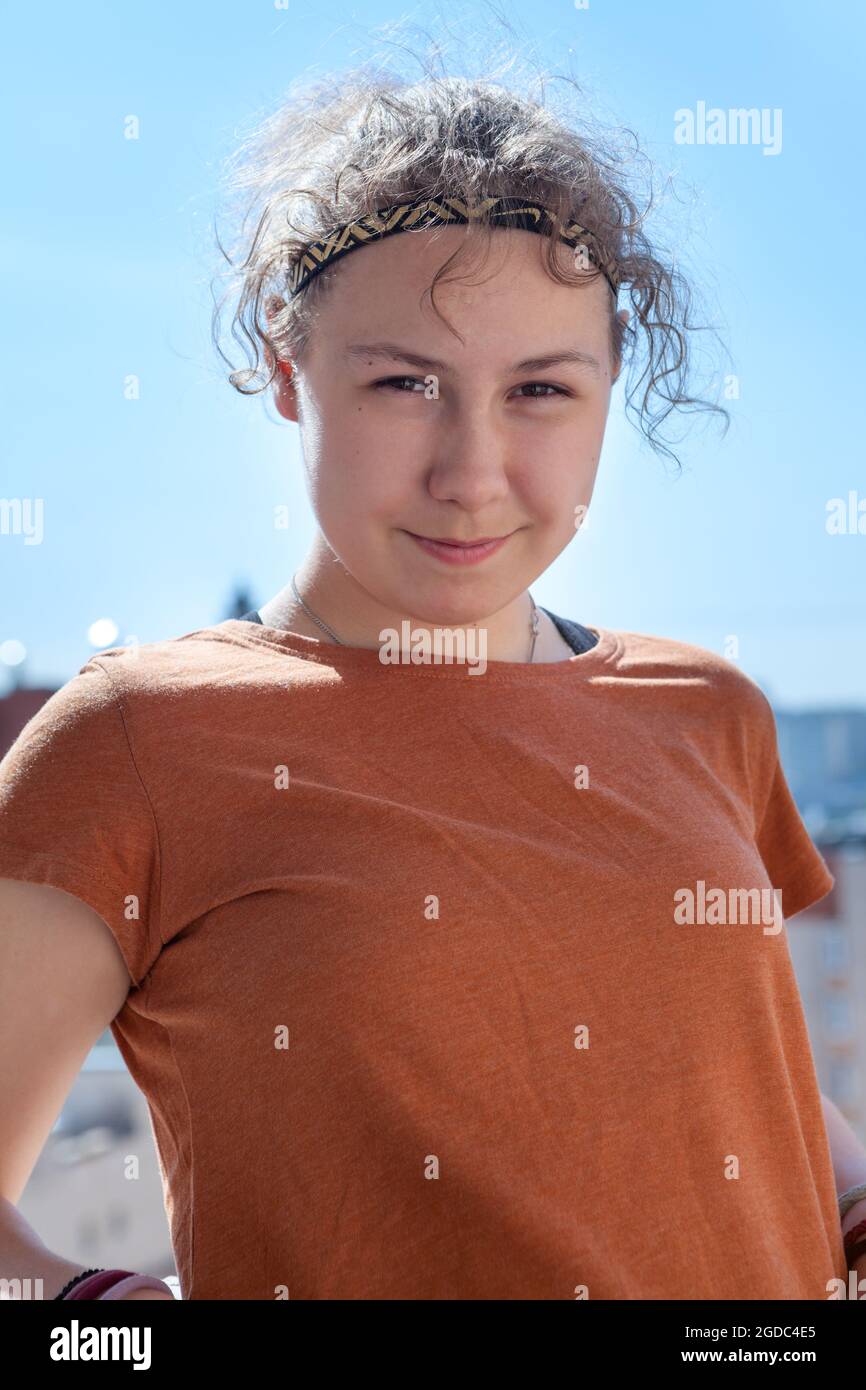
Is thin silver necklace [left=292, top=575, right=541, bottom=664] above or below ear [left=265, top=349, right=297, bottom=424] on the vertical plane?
below

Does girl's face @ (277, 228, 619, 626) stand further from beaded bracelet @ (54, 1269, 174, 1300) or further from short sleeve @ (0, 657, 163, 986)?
beaded bracelet @ (54, 1269, 174, 1300)

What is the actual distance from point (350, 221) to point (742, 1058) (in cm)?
66

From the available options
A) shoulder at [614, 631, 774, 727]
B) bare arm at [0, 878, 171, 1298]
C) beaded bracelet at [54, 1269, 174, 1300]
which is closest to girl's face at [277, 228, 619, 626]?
shoulder at [614, 631, 774, 727]

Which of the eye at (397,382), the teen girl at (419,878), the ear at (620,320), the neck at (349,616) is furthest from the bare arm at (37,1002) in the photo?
the ear at (620,320)

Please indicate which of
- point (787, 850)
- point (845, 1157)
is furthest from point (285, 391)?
point (845, 1157)

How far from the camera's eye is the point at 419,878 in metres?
0.87

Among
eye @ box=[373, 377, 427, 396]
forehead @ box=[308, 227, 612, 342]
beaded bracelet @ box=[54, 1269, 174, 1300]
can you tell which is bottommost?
beaded bracelet @ box=[54, 1269, 174, 1300]

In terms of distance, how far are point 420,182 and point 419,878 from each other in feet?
1.59

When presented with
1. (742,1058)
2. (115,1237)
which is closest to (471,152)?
(742,1058)

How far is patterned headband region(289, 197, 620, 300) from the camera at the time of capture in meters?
0.91

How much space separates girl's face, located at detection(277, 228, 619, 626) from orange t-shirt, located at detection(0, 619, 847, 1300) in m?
0.10

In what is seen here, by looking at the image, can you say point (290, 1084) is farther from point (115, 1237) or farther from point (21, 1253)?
point (115, 1237)

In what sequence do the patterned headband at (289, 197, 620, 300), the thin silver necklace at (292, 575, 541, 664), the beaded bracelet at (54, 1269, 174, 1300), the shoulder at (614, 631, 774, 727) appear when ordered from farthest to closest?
1. the shoulder at (614, 631, 774, 727)
2. the thin silver necklace at (292, 575, 541, 664)
3. the patterned headband at (289, 197, 620, 300)
4. the beaded bracelet at (54, 1269, 174, 1300)

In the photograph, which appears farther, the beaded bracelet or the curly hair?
the curly hair
